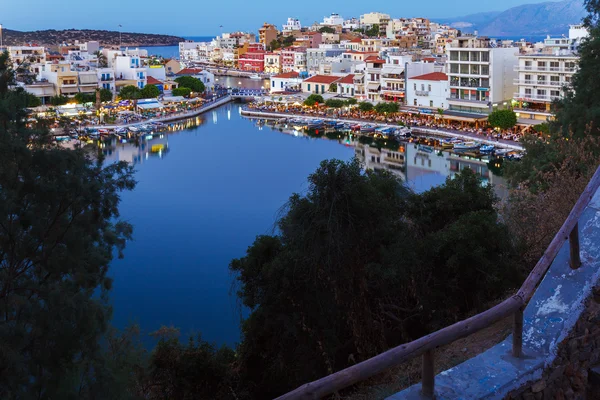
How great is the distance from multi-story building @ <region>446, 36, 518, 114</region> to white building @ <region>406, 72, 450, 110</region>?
27.5 inches

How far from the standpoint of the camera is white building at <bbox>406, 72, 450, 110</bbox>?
25.6 meters

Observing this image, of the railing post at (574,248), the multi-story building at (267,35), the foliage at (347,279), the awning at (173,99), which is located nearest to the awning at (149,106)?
the awning at (173,99)

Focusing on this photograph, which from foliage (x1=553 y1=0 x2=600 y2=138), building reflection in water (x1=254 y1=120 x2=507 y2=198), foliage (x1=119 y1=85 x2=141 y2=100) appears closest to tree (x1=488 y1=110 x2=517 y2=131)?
building reflection in water (x1=254 y1=120 x2=507 y2=198)

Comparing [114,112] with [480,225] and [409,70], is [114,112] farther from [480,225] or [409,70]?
[480,225]

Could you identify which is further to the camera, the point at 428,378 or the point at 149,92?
the point at 149,92

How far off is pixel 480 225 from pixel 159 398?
248 cm

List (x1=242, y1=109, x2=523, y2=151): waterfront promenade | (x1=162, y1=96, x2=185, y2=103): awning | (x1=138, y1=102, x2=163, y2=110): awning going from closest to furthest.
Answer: (x1=242, y1=109, x2=523, y2=151): waterfront promenade
(x1=138, y1=102, x2=163, y2=110): awning
(x1=162, y1=96, x2=185, y2=103): awning

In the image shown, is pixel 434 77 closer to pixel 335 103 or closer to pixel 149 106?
pixel 335 103

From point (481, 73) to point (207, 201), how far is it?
1266 centimetres

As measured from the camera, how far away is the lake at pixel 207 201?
941 centimetres

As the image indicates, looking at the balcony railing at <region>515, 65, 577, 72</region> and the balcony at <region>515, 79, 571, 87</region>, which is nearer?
the balcony railing at <region>515, 65, 577, 72</region>

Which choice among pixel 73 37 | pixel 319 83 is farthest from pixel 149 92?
pixel 73 37

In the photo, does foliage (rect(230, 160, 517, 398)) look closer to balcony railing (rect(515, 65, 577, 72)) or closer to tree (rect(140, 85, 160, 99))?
balcony railing (rect(515, 65, 577, 72))

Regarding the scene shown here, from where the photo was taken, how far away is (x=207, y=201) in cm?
1625
